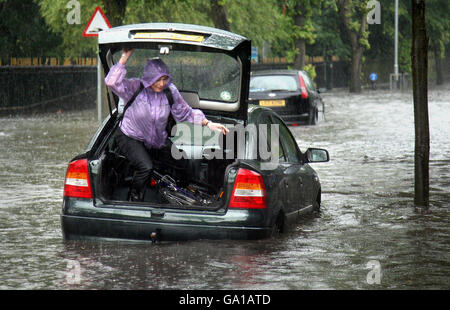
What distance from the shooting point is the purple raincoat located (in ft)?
30.0

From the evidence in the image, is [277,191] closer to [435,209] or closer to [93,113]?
[435,209]

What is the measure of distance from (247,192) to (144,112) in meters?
1.33

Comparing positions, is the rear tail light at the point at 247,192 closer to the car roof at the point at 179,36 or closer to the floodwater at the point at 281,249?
the floodwater at the point at 281,249

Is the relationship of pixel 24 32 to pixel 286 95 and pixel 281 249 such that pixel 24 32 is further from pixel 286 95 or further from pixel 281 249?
pixel 281 249

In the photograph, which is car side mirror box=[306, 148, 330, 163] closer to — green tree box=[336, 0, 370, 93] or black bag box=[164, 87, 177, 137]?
black bag box=[164, 87, 177, 137]

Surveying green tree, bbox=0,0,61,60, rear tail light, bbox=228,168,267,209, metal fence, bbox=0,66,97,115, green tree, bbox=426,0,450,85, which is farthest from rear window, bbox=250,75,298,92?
green tree, bbox=426,0,450,85

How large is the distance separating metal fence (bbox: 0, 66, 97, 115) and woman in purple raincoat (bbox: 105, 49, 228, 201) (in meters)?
24.8

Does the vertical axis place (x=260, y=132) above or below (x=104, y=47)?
below

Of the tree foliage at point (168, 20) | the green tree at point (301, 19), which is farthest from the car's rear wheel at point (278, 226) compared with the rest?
the green tree at point (301, 19)

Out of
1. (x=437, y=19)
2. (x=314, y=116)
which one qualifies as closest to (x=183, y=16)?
(x=314, y=116)

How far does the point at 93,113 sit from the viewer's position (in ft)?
118

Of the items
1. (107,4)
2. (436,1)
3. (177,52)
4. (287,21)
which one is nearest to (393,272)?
(177,52)
